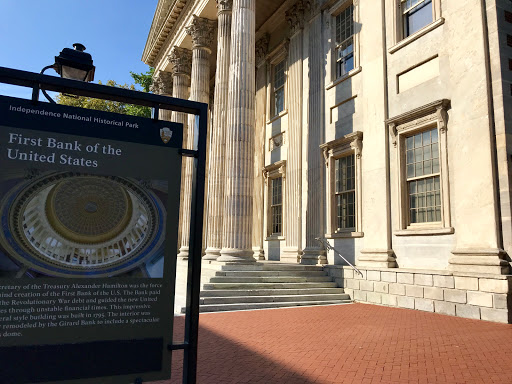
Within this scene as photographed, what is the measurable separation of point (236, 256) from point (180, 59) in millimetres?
15819

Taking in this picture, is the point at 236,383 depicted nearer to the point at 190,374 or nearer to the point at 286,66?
the point at 190,374

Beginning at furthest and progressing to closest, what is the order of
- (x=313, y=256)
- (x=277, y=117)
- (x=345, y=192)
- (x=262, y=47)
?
(x=262, y=47), (x=277, y=117), (x=313, y=256), (x=345, y=192)

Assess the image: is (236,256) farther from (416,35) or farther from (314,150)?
(416,35)

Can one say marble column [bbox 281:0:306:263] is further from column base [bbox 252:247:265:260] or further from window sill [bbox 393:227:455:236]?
window sill [bbox 393:227:455:236]

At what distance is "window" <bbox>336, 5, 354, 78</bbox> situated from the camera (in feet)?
54.9

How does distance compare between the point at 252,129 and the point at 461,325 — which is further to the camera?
the point at 252,129

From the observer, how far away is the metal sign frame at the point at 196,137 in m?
3.39

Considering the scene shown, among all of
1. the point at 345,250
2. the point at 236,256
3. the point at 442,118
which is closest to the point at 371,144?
the point at 442,118

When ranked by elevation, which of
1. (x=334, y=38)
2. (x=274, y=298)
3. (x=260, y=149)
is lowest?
(x=274, y=298)

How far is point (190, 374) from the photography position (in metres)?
3.59

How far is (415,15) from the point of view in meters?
14.0

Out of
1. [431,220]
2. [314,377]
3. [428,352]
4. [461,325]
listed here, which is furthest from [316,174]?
[314,377]

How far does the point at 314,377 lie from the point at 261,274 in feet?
28.6

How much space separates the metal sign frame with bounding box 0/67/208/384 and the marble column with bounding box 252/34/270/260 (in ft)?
58.1
